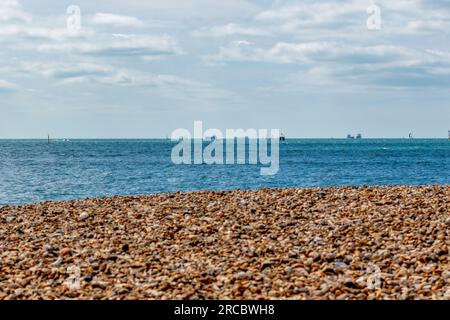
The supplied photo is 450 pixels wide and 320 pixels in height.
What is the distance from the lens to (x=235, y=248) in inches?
485

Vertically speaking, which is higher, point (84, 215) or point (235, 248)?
point (84, 215)

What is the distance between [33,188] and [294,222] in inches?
1452

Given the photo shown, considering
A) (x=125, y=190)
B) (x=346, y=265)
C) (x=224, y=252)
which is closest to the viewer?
(x=346, y=265)

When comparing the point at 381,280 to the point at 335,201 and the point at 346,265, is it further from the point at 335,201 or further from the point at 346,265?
the point at 335,201

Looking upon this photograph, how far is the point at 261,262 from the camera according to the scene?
11.1 metres

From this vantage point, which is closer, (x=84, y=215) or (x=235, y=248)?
(x=235, y=248)

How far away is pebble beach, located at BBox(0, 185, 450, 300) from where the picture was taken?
32.2 feet

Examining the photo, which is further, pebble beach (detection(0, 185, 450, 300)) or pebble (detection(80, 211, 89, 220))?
pebble (detection(80, 211, 89, 220))

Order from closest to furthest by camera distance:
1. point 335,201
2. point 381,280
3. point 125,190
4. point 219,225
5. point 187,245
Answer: point 381,280, point 187,245, point 219,225, point 335,201, point 125,190

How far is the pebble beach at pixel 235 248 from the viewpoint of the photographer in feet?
32.2

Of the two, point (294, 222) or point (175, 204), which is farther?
point (175, 204)

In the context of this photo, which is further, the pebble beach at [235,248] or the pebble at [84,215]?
the pebble at [84,215]
